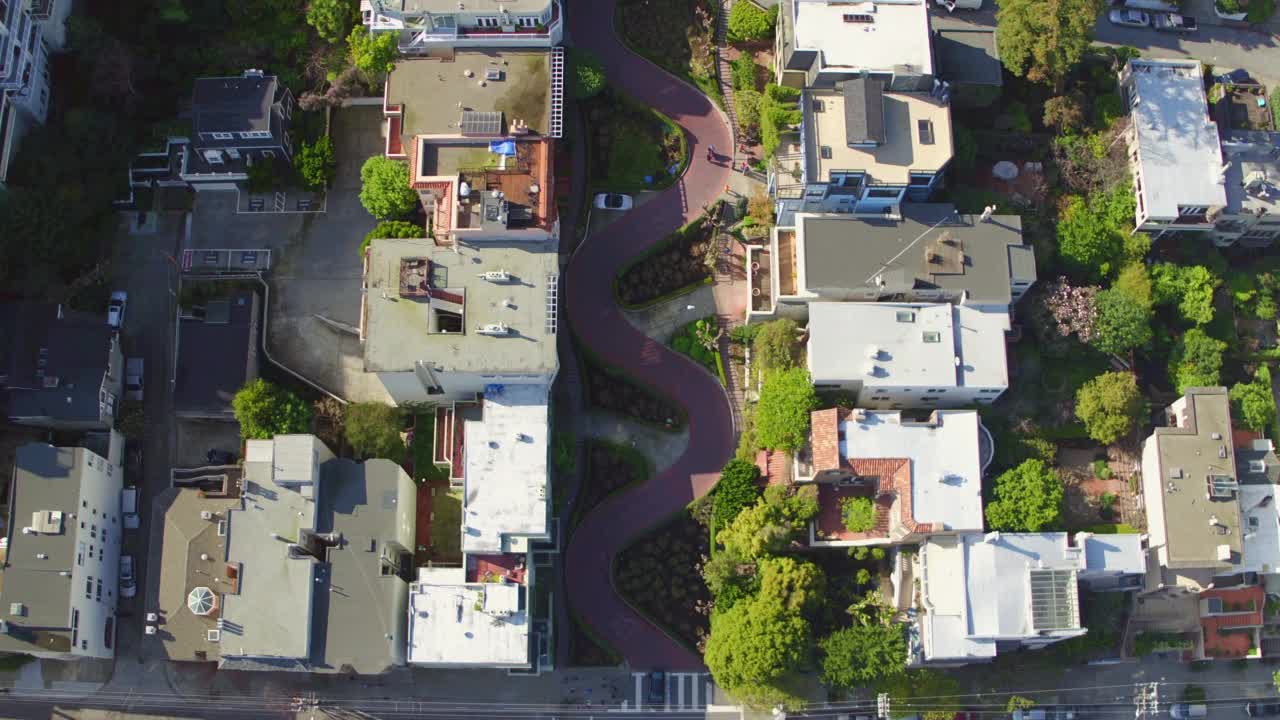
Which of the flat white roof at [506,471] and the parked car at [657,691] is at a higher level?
the flat white roof at [506,471]

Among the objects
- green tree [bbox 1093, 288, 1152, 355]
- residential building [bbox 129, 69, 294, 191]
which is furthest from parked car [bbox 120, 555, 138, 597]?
green tree [bbox 1093, 288, 1152, 355]

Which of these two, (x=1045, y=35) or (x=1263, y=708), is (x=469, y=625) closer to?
(x=1263, y=708)

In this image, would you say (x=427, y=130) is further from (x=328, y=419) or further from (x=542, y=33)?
(x=328, y=419)

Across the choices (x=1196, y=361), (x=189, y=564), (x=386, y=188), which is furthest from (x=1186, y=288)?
(x=189, y=564)

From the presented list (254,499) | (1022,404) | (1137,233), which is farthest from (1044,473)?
(254,499)

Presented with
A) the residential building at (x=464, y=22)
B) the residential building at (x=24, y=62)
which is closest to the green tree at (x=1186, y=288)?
the residential building at (x=464, y=22)

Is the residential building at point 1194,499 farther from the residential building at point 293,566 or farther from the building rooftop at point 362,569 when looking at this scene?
the building rooftop at point 362,569

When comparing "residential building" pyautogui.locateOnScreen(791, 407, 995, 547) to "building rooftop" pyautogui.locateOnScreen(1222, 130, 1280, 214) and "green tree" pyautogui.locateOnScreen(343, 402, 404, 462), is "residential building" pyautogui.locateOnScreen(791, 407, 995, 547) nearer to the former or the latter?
"building rooftop" pyautogui.locateOnScreen(1222, 130, 1280, 214)
